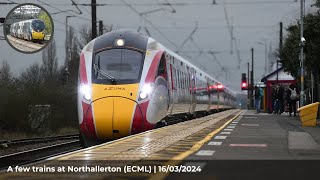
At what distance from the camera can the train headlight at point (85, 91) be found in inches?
594

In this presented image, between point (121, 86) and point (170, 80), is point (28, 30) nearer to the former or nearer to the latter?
point (170, 80)

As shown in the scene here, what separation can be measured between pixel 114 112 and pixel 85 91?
114cm

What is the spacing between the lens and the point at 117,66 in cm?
1577

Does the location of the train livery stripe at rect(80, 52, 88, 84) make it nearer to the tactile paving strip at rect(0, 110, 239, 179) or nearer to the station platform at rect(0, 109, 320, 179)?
the tactile paving strip at rect(0, 110, 239, 179)

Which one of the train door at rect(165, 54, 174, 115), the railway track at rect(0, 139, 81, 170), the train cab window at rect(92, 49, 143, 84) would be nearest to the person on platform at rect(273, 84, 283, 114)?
the train door at rect(165, 54, 174, 115)

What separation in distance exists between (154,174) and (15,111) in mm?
22891

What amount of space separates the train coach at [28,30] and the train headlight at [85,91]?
6.57 metres

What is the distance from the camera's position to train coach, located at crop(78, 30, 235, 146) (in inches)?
585

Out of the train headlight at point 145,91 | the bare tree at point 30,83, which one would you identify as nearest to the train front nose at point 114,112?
the train headlight at point 145,91

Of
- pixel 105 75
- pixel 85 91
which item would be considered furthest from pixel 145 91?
pixel 85 91

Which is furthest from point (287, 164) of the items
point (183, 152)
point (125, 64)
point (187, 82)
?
point (187, 82)

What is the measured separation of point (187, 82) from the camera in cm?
2609

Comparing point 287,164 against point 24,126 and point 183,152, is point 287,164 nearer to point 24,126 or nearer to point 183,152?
point 183,152

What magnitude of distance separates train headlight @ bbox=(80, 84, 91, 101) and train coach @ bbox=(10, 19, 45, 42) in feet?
21.5
